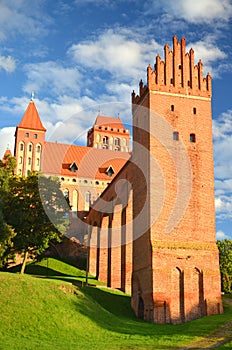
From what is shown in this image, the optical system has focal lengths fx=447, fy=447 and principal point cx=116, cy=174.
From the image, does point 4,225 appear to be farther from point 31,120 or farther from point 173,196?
point 31,120

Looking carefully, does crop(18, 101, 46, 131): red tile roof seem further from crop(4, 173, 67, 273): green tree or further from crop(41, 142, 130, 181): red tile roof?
crop(4, 173, 67, 273): green tree

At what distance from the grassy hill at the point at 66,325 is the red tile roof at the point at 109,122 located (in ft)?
232

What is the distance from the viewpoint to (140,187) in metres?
35.4

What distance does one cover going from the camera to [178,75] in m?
36.1

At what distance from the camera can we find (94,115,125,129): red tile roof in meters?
97.3

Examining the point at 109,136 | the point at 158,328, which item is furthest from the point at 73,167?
the point at 158,328

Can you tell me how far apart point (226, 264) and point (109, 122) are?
175ft

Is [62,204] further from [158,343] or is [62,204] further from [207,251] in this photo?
[158,343]

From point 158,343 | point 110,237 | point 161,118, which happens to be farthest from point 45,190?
point 158,343

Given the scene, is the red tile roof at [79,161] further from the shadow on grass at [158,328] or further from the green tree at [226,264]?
the shadow on grass at [158,328]

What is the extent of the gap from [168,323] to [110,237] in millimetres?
17637

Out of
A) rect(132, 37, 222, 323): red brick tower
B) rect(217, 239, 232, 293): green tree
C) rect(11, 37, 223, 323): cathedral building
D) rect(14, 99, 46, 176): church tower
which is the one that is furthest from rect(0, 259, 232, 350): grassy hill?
rect(14, 99, 46, 176): church tower

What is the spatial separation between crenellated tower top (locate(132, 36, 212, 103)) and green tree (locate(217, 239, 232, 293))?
2389 centimetres

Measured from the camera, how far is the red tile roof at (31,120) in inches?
2940
